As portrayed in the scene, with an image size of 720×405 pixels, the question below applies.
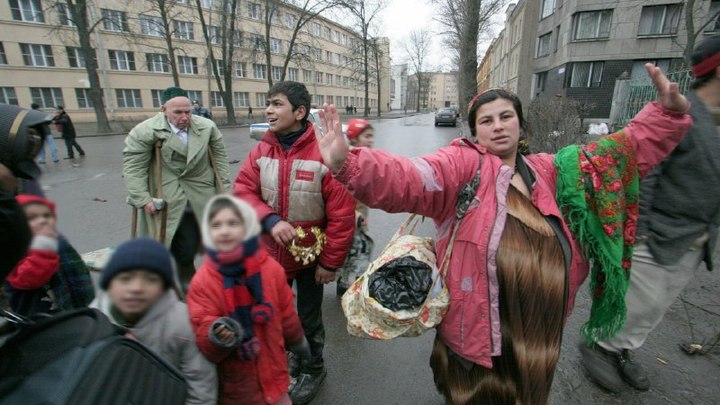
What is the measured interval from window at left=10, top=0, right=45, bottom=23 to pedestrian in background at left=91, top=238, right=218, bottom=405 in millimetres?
37879

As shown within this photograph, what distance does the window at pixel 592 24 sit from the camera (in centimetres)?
2105

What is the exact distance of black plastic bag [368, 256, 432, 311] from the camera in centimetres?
155

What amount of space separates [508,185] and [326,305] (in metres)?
2.45

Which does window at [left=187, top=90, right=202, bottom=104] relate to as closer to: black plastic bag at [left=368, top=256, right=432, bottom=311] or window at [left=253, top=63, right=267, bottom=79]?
window at [left=253, top=63, right=267, bottom=79]

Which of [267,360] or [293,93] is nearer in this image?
[267,360]

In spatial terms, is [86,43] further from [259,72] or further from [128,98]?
[259,72]

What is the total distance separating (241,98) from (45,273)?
151 ft

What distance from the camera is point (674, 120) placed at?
5.59 ft

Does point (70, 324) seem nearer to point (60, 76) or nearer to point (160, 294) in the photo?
point (160, 294)

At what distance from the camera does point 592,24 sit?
70.6ft

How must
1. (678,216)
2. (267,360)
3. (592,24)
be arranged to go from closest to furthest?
(267,360) → (678,216) → (592,24)

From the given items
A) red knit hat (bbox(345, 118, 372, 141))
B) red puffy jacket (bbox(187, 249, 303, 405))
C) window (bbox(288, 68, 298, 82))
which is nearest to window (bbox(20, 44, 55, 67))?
window (bbox(288, 68, 298, 82))

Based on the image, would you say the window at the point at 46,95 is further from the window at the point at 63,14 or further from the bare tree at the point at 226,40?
the bare tree at the point at 226,40

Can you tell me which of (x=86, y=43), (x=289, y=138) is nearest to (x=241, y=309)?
(x=289, y=138)
